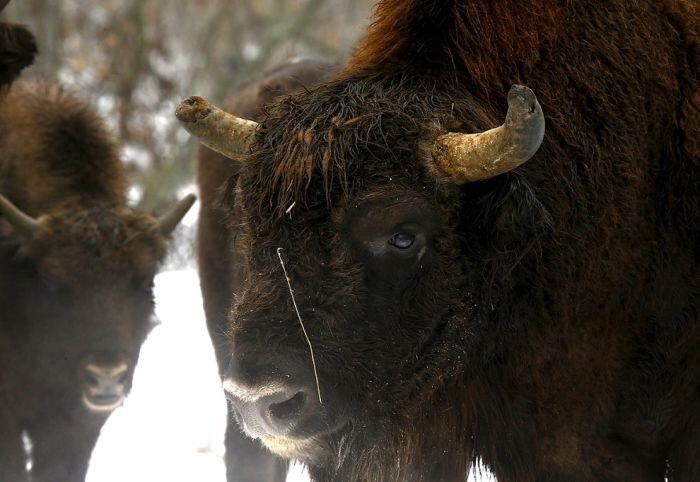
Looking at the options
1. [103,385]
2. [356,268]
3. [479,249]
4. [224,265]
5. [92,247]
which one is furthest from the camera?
[224,265]

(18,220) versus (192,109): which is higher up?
(18,220)

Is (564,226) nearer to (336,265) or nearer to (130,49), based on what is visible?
(336,265)

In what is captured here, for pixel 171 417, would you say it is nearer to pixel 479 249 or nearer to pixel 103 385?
pixel 103 385

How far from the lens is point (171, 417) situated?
10.6 meters

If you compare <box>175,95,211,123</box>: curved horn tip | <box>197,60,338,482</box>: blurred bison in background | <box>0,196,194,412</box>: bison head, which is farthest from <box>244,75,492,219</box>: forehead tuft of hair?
<box>0,196,194,412</box>: bison head

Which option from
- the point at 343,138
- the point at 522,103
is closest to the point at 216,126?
the point at 343,138

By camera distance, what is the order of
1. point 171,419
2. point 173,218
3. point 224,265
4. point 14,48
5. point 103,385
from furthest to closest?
point 171,419 → point 173,218 → point 224,265 → point 14,48 → point 103,385

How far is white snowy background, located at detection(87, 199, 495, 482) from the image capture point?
8.90 m

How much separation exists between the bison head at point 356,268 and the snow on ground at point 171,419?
3.21m

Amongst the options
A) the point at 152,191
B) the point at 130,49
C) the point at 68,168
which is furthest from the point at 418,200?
the point at 130,49

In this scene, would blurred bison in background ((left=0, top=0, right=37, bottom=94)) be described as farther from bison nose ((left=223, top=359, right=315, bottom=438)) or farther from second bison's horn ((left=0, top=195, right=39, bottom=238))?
bison nose ((left=223, top=359, right=315, bottom=438))

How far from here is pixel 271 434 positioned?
4.02 meters

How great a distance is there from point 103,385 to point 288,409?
3458mm

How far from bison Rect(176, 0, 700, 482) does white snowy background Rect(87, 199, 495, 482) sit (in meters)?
2.36
